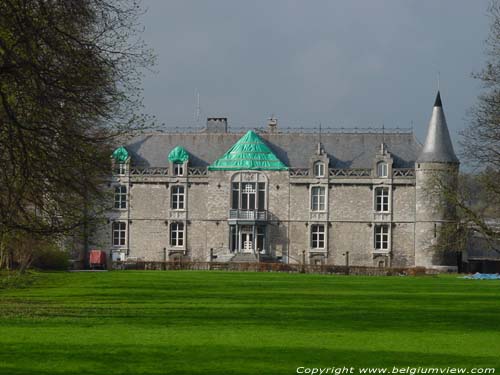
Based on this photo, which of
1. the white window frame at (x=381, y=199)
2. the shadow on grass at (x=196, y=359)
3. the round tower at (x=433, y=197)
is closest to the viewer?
the shadow on grass at (x=196, y=359)

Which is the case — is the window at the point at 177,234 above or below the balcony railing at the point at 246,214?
below

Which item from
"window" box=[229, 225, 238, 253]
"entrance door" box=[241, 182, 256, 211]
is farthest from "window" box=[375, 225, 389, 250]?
"window" box=[229, 225, 238, 253]

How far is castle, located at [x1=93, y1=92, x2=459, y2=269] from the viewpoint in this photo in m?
73.6

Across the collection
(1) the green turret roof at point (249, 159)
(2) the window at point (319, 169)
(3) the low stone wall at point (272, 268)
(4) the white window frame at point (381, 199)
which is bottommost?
(3) the low stone wall at point (272, 268)

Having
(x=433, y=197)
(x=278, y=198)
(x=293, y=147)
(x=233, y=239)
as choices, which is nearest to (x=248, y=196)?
(x=278, y=198)

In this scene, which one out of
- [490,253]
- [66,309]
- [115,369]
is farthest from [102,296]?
[490,253]

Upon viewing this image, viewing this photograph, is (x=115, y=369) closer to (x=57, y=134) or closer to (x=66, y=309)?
(x=57, y=134)

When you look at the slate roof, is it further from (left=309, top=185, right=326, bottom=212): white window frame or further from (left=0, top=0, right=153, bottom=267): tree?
(left=0, top=0, right=153, bottom=267): tree

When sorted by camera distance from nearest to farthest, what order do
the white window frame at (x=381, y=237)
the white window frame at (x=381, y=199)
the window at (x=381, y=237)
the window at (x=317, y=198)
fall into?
the white window frame at (x=381, y=237)
the window at (x=381, y=237)
the white window frame at (x=381, y=199)
the window at (x=317, y=198)

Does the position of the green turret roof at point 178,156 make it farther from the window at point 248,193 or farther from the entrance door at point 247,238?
the entrance door at point 247,238

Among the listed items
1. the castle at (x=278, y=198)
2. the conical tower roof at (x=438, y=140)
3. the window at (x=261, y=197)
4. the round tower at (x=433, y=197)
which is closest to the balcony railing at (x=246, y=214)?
the castle at (x=278, y=198)

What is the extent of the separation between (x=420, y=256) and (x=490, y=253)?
1059 cm

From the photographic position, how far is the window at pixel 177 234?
75.5 meters

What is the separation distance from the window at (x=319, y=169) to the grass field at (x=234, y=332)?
39.5 metres
